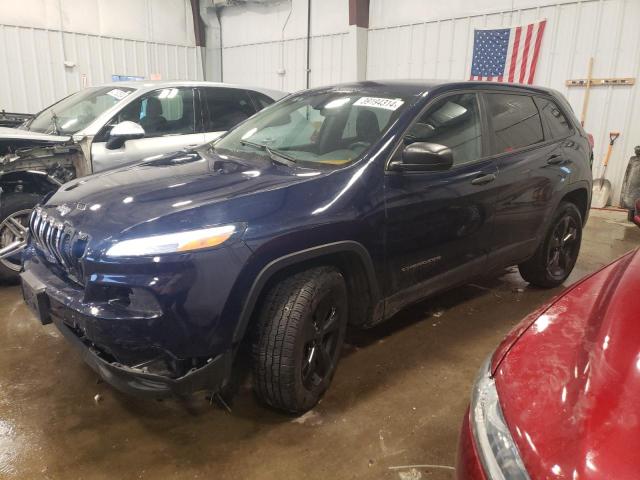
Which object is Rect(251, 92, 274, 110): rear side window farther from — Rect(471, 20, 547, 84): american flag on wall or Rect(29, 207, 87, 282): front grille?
Rect(471, 20, 547, 84): american flag on wall

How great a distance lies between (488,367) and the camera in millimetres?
1464

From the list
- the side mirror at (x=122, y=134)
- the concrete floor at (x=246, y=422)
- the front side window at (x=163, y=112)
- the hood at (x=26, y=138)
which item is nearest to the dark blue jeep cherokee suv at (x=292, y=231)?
the concrete floor at (x=246, y=422)

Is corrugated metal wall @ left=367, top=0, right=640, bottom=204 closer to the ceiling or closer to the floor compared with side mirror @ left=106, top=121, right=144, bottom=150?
closer to the ceiling

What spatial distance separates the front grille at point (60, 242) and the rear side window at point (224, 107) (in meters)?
2.74

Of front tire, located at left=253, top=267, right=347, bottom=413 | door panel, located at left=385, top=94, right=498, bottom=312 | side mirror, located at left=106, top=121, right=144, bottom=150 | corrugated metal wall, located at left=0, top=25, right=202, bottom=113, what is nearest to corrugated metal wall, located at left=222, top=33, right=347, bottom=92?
corrugated metal wall, located at left=0, top=25, right=202, bottom=113

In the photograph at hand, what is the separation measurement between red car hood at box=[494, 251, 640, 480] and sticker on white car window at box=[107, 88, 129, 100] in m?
4.22

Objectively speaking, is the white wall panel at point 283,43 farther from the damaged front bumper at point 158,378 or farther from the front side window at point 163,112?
the damaged front bumper at point 158,378

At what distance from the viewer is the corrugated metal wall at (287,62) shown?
9.30m

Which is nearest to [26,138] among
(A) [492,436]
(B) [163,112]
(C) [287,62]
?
(B) [163,112]

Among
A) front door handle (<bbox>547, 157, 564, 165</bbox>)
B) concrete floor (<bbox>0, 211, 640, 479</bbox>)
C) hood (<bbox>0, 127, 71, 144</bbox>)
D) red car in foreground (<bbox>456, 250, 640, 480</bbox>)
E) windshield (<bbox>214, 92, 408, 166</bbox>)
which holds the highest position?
windshield (<bbox>214, 92, 408, 166</bbox>)

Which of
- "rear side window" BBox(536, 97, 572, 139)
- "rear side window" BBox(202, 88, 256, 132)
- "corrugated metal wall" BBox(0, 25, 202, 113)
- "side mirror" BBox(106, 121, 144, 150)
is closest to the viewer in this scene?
"rear side window" BBox(536, 97, 572, 139)

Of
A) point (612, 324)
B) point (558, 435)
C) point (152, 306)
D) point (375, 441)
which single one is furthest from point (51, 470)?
point (612, 324)

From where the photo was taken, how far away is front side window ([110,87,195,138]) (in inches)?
176

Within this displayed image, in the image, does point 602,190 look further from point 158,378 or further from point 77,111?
point 158,378
